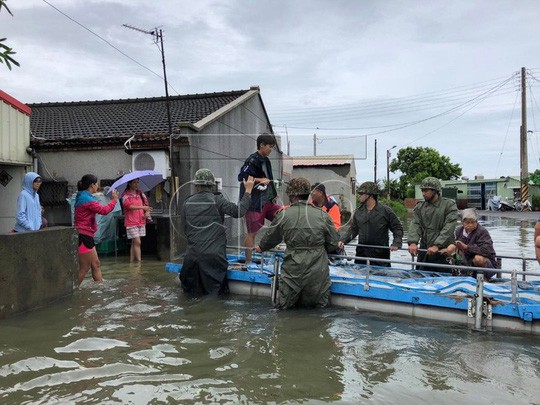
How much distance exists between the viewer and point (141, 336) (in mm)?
5516

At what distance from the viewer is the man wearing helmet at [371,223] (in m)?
7.45

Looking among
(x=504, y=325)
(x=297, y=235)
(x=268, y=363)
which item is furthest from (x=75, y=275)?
(x=504, y=325)

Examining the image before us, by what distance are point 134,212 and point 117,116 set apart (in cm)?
862

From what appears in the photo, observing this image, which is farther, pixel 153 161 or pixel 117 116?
pixel 117 116

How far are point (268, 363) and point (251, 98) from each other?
53.3 feet

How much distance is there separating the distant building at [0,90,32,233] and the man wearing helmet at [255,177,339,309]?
824 centimetres

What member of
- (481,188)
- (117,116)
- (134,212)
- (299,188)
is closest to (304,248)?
(299,188)

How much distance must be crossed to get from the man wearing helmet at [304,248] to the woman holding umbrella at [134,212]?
491 cm

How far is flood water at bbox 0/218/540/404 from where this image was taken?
4000 mm

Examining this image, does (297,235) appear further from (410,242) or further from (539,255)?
(539,255)

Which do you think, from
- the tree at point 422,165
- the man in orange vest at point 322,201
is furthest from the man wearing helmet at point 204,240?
the tree at point 422,165

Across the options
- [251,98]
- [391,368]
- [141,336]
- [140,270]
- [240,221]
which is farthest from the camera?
[251,98]

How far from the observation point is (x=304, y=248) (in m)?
6.35

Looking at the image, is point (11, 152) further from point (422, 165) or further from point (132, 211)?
point (422, 165)
